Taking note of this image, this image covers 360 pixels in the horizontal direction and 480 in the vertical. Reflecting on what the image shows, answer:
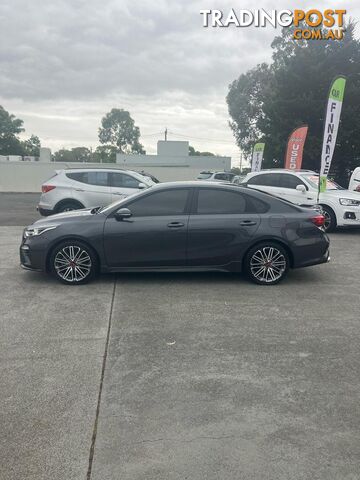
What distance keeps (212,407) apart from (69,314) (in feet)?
7.93

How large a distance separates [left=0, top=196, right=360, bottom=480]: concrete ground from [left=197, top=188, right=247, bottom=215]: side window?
114 cm

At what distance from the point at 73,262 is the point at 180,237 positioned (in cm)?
154

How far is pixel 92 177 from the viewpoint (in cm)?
1144

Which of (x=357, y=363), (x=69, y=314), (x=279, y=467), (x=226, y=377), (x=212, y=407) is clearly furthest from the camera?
(x=69, y=314)

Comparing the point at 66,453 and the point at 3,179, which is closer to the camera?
the point at 66,453

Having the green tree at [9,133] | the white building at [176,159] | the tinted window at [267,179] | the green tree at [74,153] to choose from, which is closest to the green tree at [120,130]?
the green tree at [74,153]

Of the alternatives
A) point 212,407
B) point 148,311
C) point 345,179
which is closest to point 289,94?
point 345,179

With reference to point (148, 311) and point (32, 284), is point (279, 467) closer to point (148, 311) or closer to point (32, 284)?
point (148, 311)

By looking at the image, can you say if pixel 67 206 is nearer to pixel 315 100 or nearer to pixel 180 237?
pixel 180 237

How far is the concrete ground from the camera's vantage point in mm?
2674

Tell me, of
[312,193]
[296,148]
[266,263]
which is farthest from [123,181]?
[296,148]

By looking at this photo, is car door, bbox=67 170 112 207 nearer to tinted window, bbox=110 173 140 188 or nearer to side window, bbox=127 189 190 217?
tinted window, bbox=110 173 140 188

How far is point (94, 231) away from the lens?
20.1 feet

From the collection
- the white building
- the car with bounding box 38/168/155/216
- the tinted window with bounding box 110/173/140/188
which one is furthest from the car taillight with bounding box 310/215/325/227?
the white building
